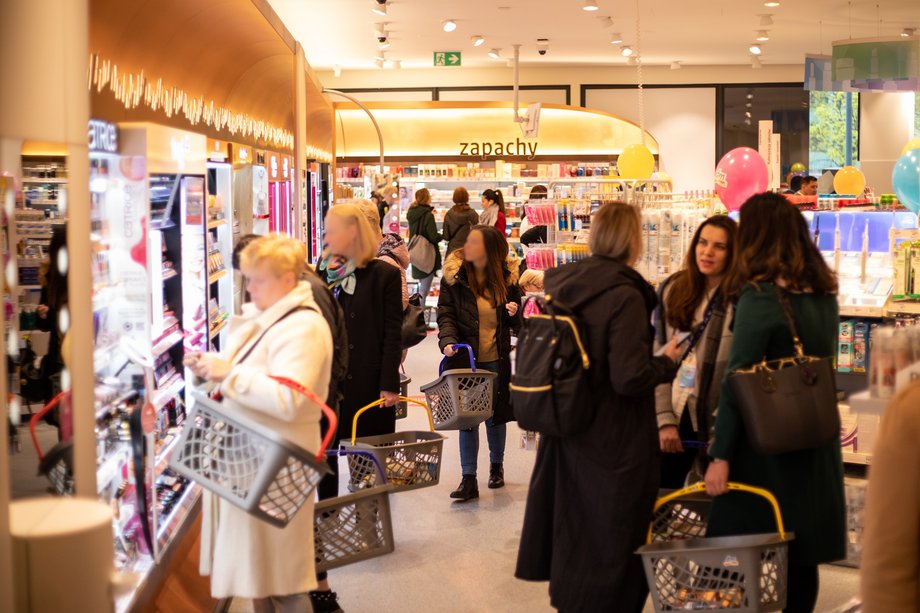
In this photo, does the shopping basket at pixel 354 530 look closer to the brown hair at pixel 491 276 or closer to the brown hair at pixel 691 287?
the brown hair at pixel 691 287

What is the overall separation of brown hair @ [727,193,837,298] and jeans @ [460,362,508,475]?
2495 mm

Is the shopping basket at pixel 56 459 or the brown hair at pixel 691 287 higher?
the brown hair at pixel 691 287

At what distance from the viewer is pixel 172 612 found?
3.74 metres

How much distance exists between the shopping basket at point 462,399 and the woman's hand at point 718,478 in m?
2.16

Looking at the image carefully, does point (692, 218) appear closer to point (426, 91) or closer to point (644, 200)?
point (644, 200)

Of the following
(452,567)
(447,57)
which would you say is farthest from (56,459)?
(447,57)

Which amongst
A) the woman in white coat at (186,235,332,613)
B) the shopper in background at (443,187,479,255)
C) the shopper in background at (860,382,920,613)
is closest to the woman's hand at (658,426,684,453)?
the woman in white coat at (186,235,332,613)

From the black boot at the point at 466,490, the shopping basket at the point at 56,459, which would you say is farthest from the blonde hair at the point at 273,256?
the black boot at the point at 466,490

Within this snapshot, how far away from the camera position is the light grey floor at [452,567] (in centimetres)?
446

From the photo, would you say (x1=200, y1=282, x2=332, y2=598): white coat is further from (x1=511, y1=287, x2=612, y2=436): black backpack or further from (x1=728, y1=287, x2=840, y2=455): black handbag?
(x1=728, y1=287, x2=840, y2=455): black handbag

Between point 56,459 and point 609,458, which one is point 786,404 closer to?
point 609,458

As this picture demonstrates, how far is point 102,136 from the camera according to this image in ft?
10.2

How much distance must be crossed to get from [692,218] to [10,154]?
3789mm

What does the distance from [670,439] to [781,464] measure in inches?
20.3
